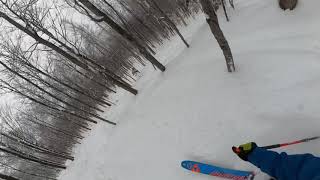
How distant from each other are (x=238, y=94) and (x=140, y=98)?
4.30 m

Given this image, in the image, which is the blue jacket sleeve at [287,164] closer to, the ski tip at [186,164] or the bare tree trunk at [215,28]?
the ski tip at [186,164]

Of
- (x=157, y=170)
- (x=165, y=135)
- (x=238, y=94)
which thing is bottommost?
(x=157, y=170)

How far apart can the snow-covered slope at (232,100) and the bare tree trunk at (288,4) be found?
0.46 feet

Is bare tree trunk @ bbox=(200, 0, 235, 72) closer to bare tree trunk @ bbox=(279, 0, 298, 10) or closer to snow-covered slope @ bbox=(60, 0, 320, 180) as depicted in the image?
snow-covered slope @ bbox=(60, 0, 320, 180)

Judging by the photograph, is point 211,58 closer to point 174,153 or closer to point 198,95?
point 198,95

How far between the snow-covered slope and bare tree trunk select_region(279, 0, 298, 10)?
0.14m

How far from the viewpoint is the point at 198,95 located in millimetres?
8195

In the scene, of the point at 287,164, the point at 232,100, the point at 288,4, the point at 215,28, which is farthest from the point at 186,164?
the point at 288,4

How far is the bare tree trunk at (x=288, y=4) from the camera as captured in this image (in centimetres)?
802

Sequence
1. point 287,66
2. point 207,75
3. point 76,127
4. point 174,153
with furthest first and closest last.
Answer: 1. point 76,127
2. point 207,75
3. point 174,153
4. point 287,66

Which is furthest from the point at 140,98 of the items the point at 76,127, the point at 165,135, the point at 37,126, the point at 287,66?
the point at 37,126

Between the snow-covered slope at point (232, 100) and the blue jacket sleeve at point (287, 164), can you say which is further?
the snow-covered slope at point (232, 100)

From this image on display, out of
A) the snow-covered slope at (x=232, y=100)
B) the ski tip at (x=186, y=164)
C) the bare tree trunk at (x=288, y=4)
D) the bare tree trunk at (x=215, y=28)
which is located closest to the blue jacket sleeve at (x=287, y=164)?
the snow-covered slope at (x=232, y=100)

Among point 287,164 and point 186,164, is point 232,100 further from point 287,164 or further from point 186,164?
point 287,164
